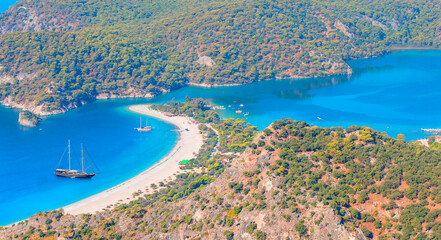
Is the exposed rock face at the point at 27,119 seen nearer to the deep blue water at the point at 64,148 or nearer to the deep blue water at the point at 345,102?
the deep blue water at the point at 64,148

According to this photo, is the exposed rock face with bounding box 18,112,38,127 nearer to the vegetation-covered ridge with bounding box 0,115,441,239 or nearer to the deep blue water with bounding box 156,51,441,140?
the deep blue water with bounding box 156,51,441,140

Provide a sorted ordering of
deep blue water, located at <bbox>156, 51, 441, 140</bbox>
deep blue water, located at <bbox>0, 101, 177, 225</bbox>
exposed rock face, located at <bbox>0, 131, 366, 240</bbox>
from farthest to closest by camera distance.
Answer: deep blue water, located at <bbox>156, 51, 441, 140</bbox>
deep blue water, located at <bbox>0, 101, 177, 225</bbox>
exposed rock face, located at <bbox>0, 131, 366, 240</bbox>

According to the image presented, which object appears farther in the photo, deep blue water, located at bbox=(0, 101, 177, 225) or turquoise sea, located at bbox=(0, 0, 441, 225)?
turquoise sea, located at bbox=(0, 0, 441, 225)

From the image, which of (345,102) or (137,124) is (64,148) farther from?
(345,102)

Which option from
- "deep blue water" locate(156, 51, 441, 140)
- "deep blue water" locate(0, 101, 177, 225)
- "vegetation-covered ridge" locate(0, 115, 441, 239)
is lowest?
"deep blue water" locate(0, 101, 177, 225)

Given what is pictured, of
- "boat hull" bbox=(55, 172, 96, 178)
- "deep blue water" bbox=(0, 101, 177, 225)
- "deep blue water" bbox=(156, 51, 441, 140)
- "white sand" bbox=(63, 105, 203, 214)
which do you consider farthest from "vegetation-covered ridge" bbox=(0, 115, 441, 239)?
"deep blue water" bbox=(156, 51, 441, 140)
